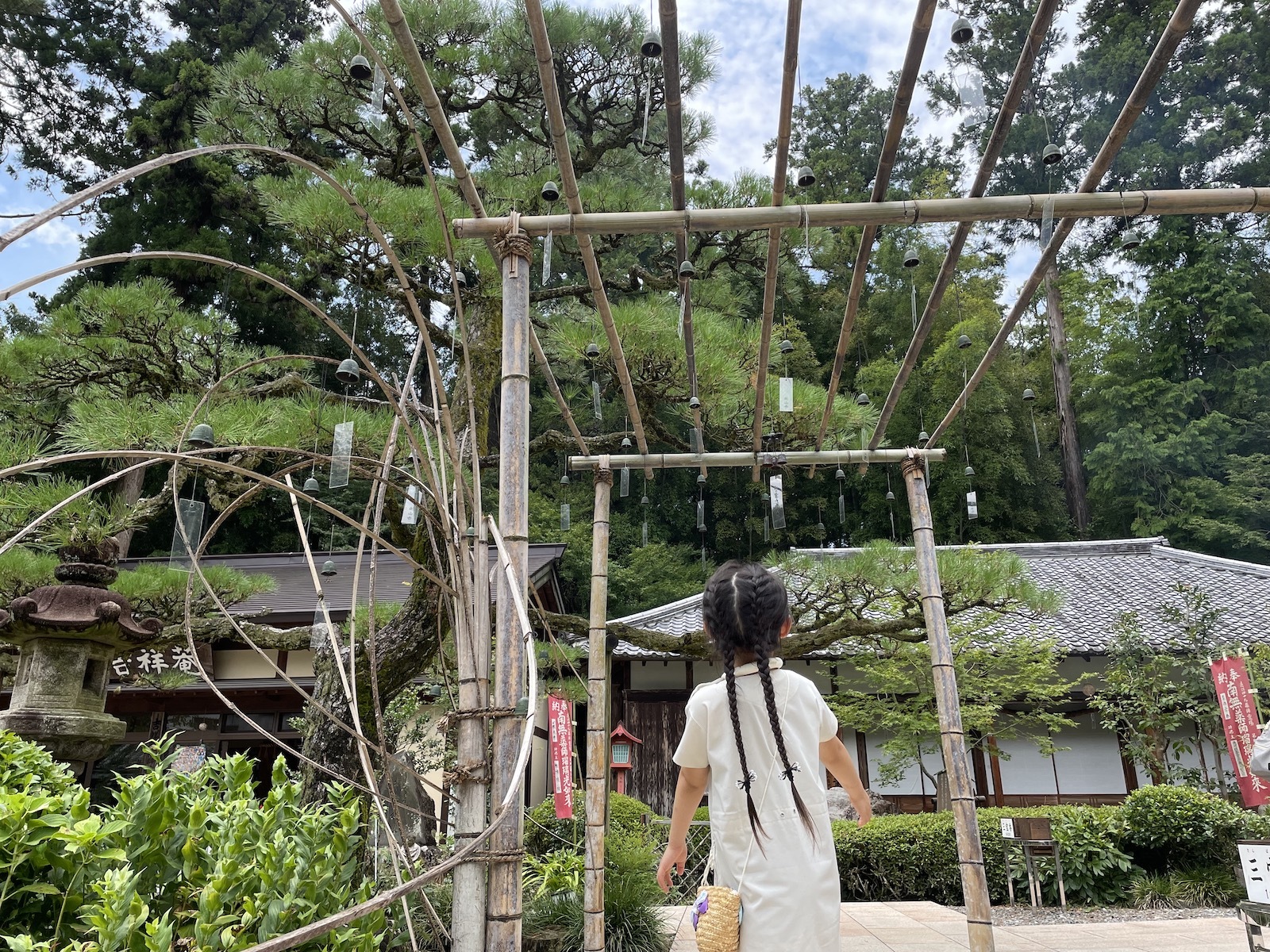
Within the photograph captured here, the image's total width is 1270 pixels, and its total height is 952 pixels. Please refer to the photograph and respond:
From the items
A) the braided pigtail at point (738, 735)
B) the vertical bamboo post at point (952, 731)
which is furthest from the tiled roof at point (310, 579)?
the braided pigtail at point (738, 735)

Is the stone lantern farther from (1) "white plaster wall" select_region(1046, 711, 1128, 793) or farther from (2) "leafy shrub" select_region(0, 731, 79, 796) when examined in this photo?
(1) "white plaster wall" select_region(1046, 711, 1128, 793)

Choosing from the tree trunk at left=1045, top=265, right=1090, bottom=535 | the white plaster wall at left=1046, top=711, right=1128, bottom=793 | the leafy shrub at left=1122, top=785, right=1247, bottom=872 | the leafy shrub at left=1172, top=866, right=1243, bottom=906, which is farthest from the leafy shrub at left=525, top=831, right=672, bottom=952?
the tree trunk at left=1045, top=265, right=1090, bottom=535

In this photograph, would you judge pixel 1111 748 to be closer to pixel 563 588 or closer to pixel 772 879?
pixel 563 588

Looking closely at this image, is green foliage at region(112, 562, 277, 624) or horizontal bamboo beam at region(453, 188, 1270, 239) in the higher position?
horizontal bamboo beam at region(453, 188, 1270, 239)

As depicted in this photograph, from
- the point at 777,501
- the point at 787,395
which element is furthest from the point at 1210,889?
the point at 787,395

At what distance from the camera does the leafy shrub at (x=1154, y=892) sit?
6527 mm

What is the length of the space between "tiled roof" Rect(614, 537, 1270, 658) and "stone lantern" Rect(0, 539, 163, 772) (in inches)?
232

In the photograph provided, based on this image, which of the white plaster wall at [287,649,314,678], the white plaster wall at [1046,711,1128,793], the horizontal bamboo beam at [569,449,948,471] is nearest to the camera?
the horizontal bamboo beam at [569,449,948,471]

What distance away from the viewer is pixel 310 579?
35.0 ft

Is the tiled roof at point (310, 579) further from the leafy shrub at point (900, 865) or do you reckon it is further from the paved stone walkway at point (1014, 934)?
the paved stone walkway at point (1014, 934)

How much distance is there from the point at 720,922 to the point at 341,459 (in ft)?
4.47

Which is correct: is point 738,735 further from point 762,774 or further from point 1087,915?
point 1087,915

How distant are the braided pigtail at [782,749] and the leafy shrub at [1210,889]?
712cm

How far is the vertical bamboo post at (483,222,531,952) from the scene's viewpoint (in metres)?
Result: 1.73
